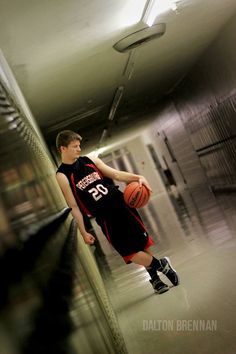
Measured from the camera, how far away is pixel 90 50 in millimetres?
5660

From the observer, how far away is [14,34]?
409cm

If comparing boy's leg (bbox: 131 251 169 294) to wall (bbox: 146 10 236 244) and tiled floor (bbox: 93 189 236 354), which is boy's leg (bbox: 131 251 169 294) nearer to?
tiled floor (bbox: 93 189 236 354)

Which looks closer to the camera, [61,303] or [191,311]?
[61,303]

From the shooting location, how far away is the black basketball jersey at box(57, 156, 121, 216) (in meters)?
3.63

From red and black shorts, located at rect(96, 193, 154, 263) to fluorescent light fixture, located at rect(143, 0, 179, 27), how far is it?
2.43 m

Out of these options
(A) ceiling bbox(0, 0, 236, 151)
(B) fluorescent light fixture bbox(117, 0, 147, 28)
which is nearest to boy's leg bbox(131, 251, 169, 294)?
(A) ceiling bbox(0, 0, 236, 151)

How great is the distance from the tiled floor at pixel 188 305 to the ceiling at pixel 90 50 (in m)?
2.92

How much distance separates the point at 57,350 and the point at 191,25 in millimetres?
6457

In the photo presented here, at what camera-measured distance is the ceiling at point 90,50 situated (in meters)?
4.14

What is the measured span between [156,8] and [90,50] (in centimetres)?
114

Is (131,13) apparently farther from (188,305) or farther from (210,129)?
(210,129)

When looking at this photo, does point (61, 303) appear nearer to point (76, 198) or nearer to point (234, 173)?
point (76, 198)

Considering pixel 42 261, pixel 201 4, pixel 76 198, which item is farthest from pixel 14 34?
pixel 42 261

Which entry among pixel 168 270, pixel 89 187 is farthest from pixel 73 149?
pixel 168 270
